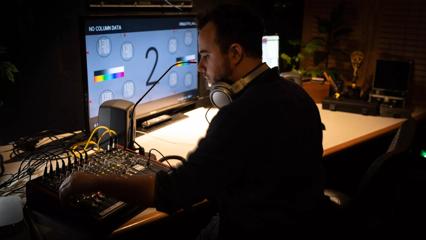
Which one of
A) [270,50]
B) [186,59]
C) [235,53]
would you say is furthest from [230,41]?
[270,50]

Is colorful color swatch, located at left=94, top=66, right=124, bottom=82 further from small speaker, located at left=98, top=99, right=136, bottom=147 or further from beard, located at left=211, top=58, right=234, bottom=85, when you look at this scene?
beard, located at left=211, top=58, right=234, bottom=85

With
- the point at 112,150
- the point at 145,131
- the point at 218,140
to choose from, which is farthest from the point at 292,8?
the point at 218,140

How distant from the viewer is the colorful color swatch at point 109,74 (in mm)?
1818

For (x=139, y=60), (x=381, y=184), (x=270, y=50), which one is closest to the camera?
(x=381, y=184)

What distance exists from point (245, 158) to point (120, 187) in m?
0.34

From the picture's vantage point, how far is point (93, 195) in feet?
4.43

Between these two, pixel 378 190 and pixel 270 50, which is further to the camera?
pixel 270 50

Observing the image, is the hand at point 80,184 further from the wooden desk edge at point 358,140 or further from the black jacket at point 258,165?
the wooden desk edge at point 358,140

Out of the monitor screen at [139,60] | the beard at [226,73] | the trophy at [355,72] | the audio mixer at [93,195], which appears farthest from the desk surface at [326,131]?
the beard at [226,73]

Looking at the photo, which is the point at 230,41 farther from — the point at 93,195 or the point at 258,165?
the point at 93,195

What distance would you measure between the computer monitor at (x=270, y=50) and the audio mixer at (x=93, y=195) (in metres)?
1.37

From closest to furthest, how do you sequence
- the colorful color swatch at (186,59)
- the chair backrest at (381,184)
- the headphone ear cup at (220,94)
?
the chair backrest at (381,184) → the headphone ear cup at (220,94) → the colorful color swatch at (186,59)

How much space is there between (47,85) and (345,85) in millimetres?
1945

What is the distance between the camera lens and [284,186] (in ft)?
4.20
